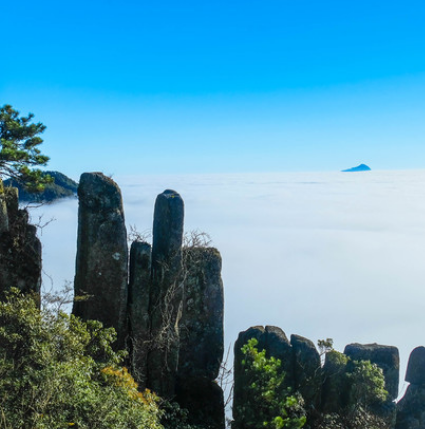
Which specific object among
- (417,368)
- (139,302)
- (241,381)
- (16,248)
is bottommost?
(417,368)

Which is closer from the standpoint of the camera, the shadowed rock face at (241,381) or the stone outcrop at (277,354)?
the shadowed rock face at (241,381)

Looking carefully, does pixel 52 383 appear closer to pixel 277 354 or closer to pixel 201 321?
pixel 201 321

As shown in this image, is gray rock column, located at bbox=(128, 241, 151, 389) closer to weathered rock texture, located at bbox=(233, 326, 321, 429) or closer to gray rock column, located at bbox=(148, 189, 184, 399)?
gray rock column, located at bbox=(148, 189, 184, 399)

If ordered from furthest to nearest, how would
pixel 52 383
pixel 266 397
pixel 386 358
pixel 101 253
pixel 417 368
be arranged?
pixel 417 368
pixel 386 358
pixel 101 253
pixel 266 397
pixel 52 383

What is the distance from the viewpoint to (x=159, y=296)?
51.4 ft

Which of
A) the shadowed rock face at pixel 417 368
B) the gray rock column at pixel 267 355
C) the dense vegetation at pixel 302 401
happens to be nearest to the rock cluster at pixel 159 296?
the gray rock column at pixel 267 355

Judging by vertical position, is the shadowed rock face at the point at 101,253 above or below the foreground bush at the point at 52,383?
above

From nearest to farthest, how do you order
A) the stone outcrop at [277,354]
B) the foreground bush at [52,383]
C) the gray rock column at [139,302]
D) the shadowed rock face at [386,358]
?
the foreground bush at [52,383] → the stone outcrop at [277,354] → the gray rock column at [139,302] → the shadowed rock face at [386,358]

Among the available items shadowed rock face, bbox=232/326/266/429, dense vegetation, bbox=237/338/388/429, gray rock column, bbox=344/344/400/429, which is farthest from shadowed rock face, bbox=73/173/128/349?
gray rock column, bbox=344/344/400/429

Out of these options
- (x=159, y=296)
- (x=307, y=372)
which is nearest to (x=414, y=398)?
(x=307, y=372)

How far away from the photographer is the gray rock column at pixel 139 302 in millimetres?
15406

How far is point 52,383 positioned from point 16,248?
6.84 m

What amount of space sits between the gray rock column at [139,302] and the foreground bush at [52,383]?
3.95 m

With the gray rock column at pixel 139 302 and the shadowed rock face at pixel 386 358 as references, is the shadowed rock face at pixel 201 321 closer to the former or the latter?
the gray rock column at pixel 139 302
